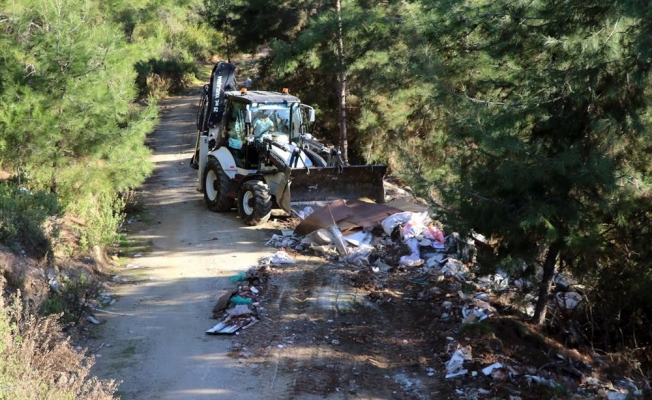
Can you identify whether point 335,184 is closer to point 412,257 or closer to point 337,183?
point 337,183

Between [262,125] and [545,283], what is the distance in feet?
26.7

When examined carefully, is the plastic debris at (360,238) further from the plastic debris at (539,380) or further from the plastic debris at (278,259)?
the plastic debris at (539,380)

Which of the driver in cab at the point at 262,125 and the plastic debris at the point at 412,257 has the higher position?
the driver in cab at the point at 262,125

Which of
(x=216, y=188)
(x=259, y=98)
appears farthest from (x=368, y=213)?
(x=216, y=188)

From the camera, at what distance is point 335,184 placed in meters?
14.9

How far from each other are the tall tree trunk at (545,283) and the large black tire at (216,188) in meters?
7.98

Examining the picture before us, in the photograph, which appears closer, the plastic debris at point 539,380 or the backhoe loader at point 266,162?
the plastic debris at point 539,380

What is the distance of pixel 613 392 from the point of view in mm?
8312

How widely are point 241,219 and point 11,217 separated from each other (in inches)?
221

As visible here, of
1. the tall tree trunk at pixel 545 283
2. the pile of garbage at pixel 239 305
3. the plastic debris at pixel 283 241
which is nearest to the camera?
the tall tree trunk at pixel 545 283

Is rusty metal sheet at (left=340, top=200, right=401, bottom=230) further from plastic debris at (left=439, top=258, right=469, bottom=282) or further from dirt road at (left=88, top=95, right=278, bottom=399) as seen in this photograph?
plastic debris at (left=439, top=258, right=469, bottom=282)

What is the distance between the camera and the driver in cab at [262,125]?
625 inches

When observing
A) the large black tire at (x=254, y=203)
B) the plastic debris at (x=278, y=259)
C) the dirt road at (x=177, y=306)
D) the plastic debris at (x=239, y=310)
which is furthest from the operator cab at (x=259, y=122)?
the plastic debris at (x=239, y=310)

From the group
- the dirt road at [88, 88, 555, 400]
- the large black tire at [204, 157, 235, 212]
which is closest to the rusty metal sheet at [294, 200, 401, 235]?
the dirt road at [88, 88, 555, 400]
